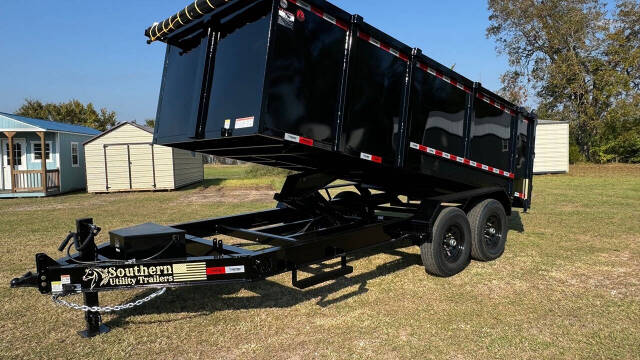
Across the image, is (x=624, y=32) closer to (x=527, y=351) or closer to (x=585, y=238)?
(x=585, y=238)

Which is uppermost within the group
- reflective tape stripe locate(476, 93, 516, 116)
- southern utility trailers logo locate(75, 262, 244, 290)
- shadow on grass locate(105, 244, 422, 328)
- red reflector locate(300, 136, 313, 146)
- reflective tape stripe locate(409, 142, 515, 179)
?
reflective tape stripe locate(476, 93, 516, 116)

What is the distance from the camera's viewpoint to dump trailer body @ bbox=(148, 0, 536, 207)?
355cm

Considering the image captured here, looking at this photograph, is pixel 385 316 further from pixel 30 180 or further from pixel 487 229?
pixel 30 180

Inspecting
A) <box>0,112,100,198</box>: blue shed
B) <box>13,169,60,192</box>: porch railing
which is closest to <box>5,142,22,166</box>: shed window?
<box>0,112,100,198</box>: blue shed

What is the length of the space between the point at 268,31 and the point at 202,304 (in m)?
2.86

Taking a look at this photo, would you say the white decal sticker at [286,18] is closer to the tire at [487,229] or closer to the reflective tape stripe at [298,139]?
the reflective tape stripe at [298,139]

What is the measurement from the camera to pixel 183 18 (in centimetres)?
Result: 416

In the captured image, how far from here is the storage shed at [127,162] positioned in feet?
65.9

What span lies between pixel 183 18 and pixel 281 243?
2483 mm

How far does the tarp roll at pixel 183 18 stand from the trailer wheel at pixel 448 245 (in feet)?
11.4

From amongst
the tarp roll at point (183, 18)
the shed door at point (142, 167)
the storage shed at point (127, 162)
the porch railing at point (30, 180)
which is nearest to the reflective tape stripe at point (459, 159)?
the tarp roll at point (183, 18)

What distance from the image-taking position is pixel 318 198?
602 cm

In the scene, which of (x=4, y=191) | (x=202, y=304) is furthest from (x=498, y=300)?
(x=4, y=191)

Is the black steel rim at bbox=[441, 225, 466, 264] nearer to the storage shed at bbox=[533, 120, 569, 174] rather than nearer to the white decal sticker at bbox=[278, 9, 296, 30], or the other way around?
the white decal sticker at bbox=[278, 9, 296, 30]
